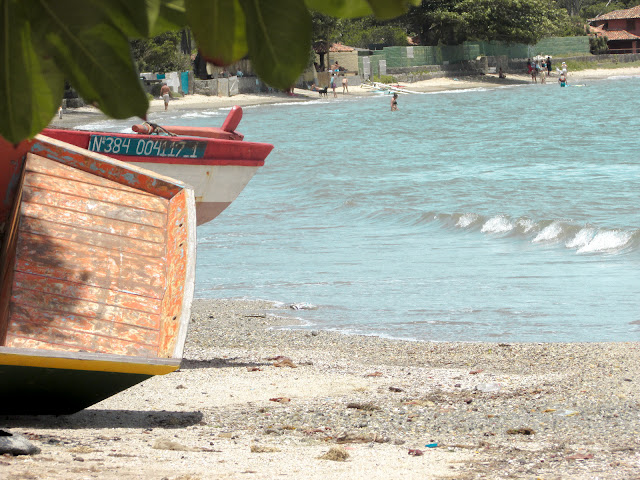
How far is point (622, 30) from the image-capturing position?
4072 inches

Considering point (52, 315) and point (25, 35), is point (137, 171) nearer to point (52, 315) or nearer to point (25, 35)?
point (52, 315)

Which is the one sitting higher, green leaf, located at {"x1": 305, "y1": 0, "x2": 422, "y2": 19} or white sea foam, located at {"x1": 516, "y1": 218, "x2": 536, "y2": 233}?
green leaf, located at {"x1": 305, "y1": 0, "x2": 422, "y2": 19}

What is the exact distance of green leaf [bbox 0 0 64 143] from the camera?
122 cm

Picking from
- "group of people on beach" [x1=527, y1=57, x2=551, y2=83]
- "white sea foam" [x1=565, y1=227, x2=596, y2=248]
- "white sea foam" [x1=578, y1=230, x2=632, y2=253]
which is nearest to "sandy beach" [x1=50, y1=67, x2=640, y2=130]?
"group of people on beach" [x1=527, y1=57, x2=551, y2=83]

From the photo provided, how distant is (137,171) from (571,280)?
21.7ft

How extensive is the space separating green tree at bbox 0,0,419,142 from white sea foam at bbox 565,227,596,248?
14.5m

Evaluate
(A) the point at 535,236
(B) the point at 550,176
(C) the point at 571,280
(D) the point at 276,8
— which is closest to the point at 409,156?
(B) the point at 550,176

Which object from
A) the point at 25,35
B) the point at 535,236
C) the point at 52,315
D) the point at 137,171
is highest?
the point at 25,35

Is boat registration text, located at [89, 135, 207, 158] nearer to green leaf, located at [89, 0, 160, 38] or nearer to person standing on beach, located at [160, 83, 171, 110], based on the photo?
green leaf, located at [89, 0, 160, 38]

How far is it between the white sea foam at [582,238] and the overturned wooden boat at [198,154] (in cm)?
610

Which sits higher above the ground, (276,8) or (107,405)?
(276,8)

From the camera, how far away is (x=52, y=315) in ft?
20.8

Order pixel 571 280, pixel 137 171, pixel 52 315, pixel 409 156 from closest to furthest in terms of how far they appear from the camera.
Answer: pixel 52 315, pixel 137 171, pixel 571 280, pixel 409 156

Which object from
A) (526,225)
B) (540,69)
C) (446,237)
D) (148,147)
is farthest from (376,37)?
(148,147)
